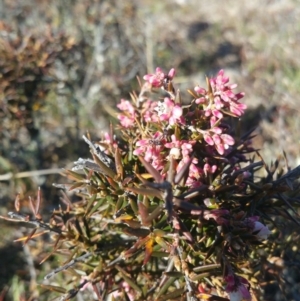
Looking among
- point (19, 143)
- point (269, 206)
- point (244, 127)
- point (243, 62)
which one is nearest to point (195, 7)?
point (243, 62)

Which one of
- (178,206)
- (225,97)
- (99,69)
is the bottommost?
(178,206)

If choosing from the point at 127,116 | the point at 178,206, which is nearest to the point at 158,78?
the point at 127,116

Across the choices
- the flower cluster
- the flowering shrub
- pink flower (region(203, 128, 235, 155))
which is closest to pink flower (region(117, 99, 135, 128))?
the flowering shrub

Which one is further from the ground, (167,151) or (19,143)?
(19,143)

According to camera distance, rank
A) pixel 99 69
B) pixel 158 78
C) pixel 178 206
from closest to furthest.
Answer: pixel 178 206 → pixel 158 78 → pixel 99 69

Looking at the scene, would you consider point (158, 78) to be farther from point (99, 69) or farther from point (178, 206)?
point (99, 69)

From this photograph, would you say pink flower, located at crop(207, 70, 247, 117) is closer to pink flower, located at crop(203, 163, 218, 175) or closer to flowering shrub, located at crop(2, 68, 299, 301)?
flowering shrub, located at crop(2, 68, 299, 301)

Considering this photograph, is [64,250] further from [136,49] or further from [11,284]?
[136,49]
